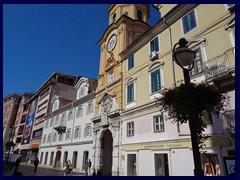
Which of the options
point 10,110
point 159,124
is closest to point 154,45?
point 159,124

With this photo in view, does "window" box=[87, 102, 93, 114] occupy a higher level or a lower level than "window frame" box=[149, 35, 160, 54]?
lower

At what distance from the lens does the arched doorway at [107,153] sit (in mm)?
18250

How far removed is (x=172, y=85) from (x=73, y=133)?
17.6 m

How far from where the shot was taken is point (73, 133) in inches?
984

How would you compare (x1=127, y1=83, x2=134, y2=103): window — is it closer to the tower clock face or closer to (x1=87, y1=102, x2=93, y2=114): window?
the tower clock face

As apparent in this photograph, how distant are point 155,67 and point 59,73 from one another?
35.4 meters

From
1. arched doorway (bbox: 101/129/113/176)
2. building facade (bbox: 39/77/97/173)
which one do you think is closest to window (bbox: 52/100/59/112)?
building facade (bbox: 39/77/97/173)

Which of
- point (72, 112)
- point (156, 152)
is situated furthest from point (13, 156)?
point (156, 152)

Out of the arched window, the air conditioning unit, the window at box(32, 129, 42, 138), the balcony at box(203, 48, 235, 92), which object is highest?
the air conditioning unit

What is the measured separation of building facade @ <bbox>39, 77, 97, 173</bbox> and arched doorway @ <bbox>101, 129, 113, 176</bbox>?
1.90m

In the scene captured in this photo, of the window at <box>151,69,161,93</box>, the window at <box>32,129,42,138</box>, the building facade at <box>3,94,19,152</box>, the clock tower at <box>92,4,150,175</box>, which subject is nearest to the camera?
the window at <box>151,69,161,93</box>

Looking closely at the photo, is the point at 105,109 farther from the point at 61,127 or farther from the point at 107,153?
the point at 61,127

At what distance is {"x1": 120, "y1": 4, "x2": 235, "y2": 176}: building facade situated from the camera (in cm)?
883
